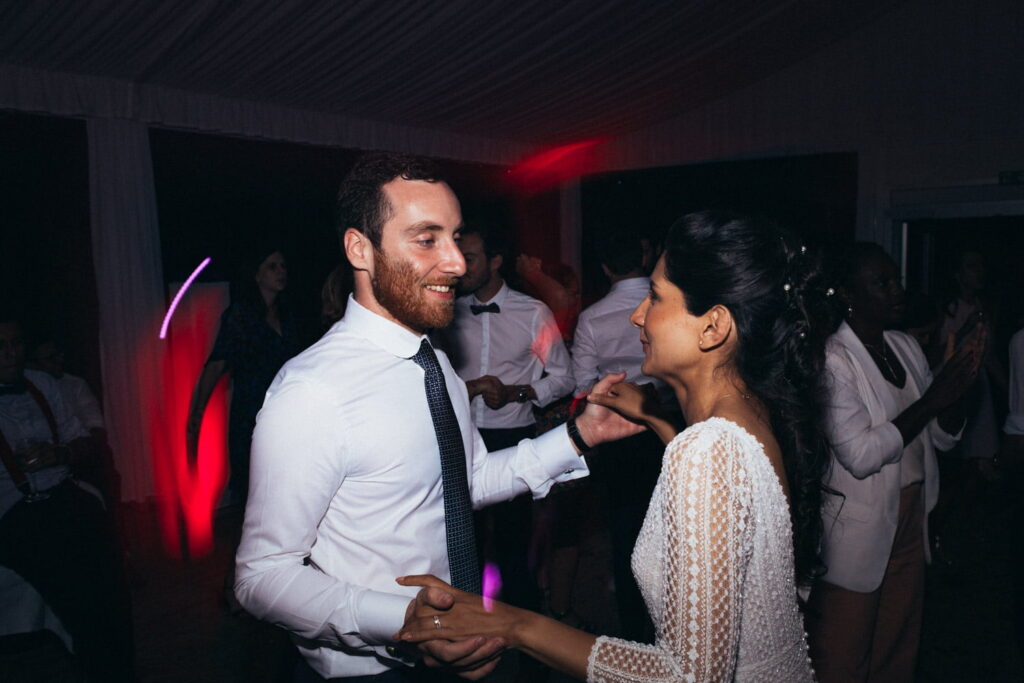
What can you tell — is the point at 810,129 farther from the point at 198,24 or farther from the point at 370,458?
the point at 370,458

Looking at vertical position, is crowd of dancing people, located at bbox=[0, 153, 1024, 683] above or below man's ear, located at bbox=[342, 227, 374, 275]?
below

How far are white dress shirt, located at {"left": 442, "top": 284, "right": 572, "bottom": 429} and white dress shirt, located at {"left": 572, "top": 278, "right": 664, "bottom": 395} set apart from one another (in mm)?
248

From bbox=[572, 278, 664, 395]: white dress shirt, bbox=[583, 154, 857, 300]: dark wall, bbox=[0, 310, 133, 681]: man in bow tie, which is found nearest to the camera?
bbox=[0, 310, 133, 681]: man in bow tie

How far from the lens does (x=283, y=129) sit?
5812mm

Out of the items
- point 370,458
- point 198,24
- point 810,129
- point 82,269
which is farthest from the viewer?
point 810,129

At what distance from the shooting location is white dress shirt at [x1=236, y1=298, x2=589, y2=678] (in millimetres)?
1417

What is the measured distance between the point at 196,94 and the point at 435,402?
4.61 metres

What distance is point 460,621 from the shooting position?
4.44 feet

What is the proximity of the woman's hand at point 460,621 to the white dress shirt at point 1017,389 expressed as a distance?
10.9 feet

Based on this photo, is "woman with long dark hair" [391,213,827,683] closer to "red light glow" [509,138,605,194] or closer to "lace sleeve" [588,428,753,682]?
"lace sleeve" [588,428,753,682]

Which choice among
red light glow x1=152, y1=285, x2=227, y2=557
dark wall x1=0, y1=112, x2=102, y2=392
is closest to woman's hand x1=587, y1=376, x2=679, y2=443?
red light glow x1=152, y1=285, x2=227, y2=557

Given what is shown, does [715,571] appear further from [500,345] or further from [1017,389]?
[1017,389]

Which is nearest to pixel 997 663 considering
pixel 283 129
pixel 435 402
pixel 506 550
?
pixel 506 550

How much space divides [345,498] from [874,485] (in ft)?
5.78
